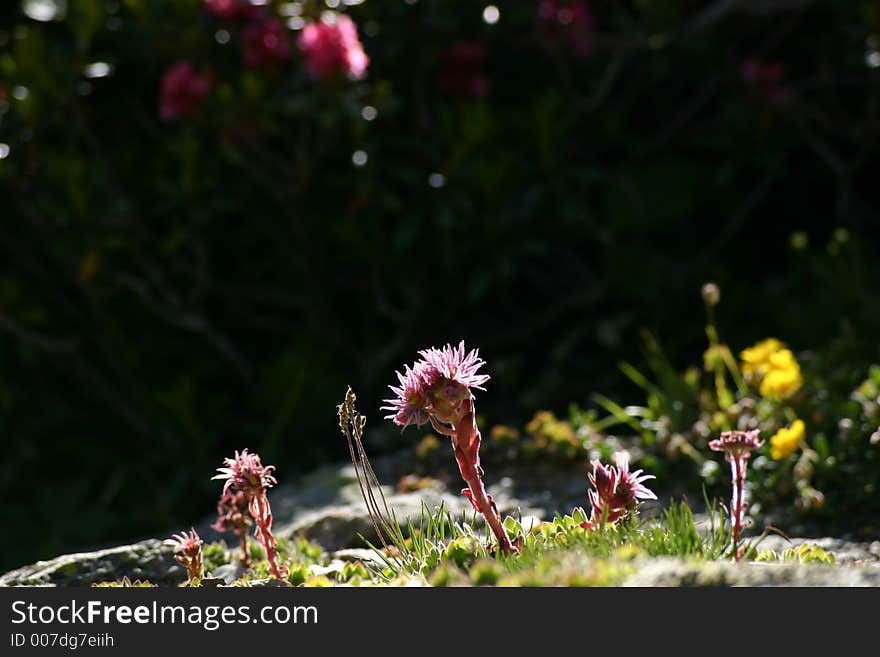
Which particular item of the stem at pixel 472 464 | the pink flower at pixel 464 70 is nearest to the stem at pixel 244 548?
the stem at pixel 472 464

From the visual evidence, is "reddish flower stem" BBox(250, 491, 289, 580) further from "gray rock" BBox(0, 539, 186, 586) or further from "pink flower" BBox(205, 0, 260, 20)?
"pink flower" BBox(205, 0, 260, 20)

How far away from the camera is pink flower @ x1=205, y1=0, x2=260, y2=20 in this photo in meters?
4.37

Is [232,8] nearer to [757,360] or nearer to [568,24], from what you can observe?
[568,24]

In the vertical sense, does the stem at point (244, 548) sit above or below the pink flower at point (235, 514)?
below

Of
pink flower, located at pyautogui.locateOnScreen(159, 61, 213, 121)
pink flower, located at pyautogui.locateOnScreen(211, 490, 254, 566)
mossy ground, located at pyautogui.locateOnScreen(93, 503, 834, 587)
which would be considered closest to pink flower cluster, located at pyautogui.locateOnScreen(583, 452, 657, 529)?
mossy ground, located at pyautogui.locateOnScreen(93, 503, 834, 587)

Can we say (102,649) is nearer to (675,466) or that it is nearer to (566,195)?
(675,466)

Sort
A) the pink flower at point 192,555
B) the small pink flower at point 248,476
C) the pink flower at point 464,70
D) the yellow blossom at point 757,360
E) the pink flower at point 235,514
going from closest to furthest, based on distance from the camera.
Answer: the small pink flower at point 248,476 → the pink flower at point 192,555 → the pink flower at point 235,514 → the yellow blossom at point 757,360 → the pink flower at point 464,70

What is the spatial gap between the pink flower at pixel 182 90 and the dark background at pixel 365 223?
0.06 meters

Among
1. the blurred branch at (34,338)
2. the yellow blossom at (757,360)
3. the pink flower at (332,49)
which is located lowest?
the yellow blossom at (757,360)

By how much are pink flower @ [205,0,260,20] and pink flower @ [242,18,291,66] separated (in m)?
0.07

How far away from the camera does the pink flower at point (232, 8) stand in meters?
4.37

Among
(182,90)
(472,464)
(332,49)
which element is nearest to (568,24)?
(332,49)

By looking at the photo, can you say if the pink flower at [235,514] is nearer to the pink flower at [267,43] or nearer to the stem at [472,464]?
the stem at [472,464]

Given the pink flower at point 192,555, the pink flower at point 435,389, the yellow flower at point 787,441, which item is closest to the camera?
the pink flower at point 435,389
